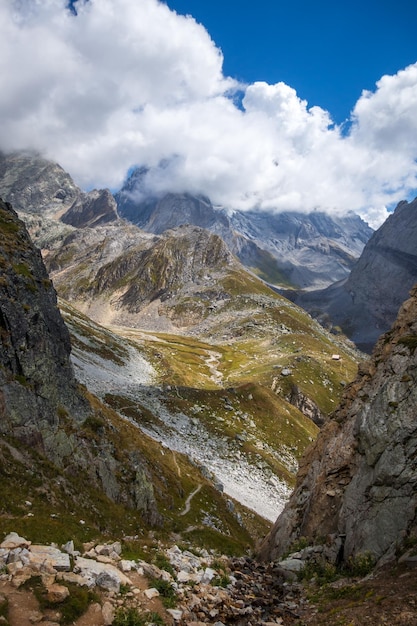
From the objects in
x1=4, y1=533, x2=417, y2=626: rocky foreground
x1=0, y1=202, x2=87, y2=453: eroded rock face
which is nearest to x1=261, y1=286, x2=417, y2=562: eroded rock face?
x1=4, y1=533, x2=417, y2=626: rocky foreground

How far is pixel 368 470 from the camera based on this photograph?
22.3 meters

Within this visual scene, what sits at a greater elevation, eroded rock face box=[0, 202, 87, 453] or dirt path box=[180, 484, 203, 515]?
eroded rock face box=[0, 202, 87, 453]

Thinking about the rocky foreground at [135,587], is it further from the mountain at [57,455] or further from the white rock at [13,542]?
the mountain at [57,455]

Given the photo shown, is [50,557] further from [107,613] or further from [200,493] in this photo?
[200,493]

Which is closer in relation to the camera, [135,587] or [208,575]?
[135,587]

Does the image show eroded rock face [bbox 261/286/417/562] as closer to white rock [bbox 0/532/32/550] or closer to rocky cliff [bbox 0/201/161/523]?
rocky cliff [bbox 0/201/161/523]

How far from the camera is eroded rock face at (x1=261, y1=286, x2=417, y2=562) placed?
62.7 feet

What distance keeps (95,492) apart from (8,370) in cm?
1059

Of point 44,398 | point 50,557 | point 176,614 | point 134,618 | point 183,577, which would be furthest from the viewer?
point 44,398

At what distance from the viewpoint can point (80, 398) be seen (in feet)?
115

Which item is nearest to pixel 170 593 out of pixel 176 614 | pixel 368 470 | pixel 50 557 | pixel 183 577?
pixel 176 614

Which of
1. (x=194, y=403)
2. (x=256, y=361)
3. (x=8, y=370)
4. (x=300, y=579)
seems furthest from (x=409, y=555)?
(x=256, y=361)

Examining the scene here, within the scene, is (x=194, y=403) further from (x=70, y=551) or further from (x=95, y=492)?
(x=70, y=551)

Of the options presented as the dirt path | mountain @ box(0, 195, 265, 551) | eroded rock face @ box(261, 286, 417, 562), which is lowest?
the dirt path
